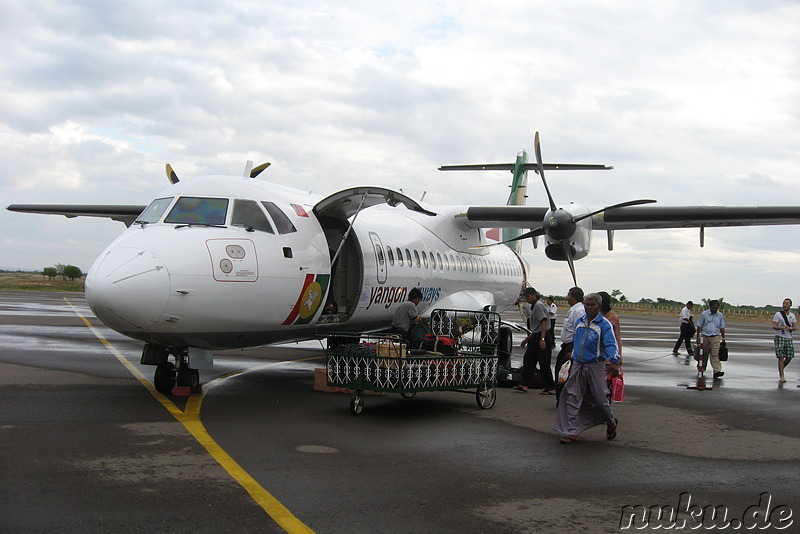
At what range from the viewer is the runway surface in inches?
206

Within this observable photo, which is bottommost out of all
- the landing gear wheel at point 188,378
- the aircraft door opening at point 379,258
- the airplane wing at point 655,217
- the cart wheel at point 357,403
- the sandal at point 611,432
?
the sandal at point 611,432

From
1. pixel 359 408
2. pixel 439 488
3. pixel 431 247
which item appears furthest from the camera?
pixel 431 247

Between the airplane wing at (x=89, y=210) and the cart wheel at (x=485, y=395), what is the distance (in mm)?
11273

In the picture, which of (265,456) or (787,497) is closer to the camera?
(787,497)

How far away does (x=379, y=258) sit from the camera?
13.6 meters

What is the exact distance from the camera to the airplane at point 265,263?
8836 mm

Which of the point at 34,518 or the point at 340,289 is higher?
the point at 340,289

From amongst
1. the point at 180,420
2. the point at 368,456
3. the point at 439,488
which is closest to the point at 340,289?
the point at 180,420

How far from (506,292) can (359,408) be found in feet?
42.4

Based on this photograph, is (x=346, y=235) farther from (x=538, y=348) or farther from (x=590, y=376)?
(x=590, y=376)

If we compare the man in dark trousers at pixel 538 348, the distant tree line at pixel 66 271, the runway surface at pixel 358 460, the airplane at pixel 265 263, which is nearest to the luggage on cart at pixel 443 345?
the runway surface at pixel 358 460

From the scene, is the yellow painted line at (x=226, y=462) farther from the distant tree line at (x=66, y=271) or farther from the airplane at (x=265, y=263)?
the distant tree line at (x=66, y=271)

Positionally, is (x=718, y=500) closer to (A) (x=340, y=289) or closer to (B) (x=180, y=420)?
(B) (x=180, y=420)

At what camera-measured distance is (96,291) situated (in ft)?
28.1
